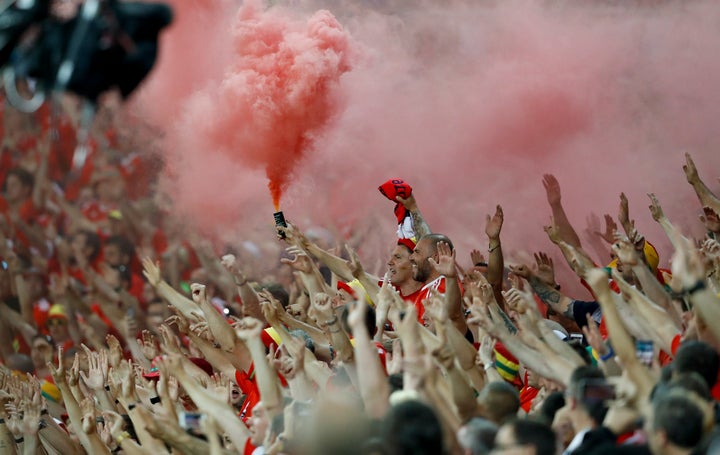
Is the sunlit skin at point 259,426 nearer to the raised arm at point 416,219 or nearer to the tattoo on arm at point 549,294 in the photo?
the tattoo on arm at point 549,294

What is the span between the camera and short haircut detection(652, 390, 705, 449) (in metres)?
2.94

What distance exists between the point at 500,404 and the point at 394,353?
2.21 feet

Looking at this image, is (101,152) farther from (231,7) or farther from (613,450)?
(613,450)

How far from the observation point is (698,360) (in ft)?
11.3

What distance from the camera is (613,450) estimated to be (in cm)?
291

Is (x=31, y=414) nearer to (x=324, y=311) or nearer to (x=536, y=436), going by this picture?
(x=324, y=311)

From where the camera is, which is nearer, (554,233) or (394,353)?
(394,353)

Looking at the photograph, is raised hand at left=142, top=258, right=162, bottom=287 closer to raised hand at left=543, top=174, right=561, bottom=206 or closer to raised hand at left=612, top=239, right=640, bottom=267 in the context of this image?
raised hand at left=543, top=174, right=561, bottom=206

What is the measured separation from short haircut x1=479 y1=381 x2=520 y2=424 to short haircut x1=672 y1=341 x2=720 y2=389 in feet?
1.71

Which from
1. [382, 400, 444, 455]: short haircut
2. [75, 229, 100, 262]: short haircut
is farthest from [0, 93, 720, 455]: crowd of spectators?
[75, 229, 100, 262]: short haircut

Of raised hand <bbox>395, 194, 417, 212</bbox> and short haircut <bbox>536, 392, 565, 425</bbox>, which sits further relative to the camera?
raised hand <bbox>395, 194, 417, 212</bbox>

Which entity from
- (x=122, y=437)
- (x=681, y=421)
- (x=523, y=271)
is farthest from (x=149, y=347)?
(x=681, y=421)

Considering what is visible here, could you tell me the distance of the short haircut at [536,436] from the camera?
2980 millimetres

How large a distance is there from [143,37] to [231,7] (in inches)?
197
